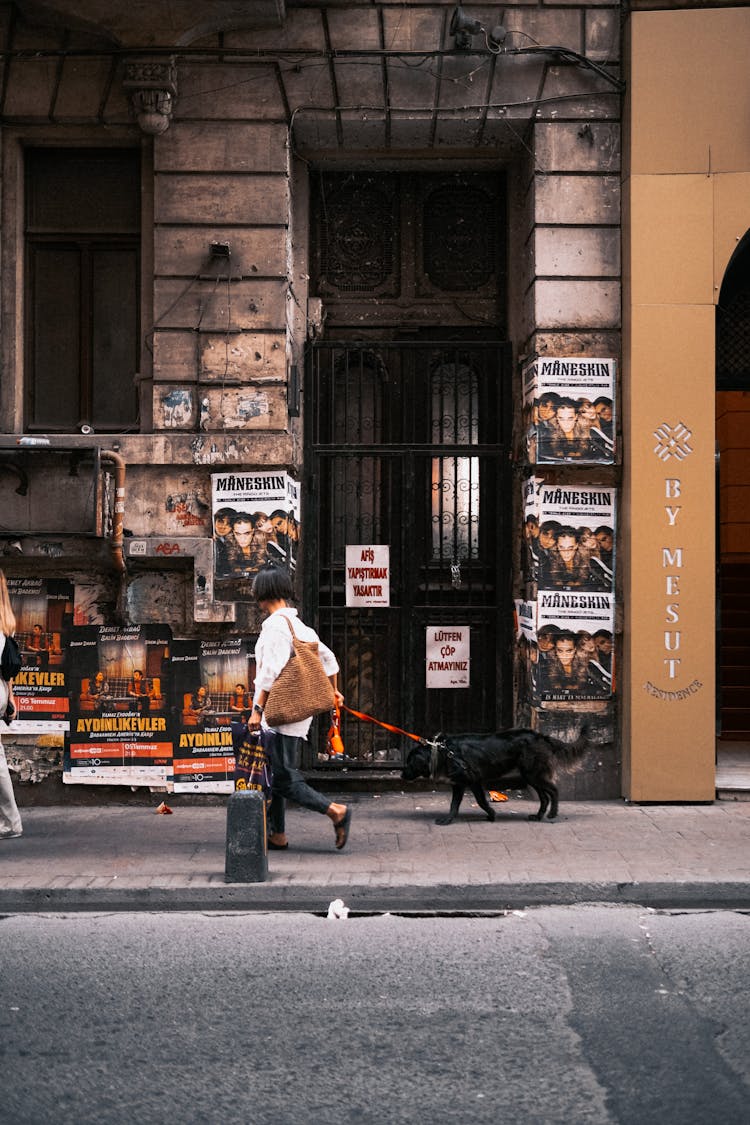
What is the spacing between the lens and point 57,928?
22.1 ft

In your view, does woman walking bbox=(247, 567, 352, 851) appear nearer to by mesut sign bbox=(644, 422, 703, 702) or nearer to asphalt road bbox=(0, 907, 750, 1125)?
asphalt road bbox=(0, 907, 750, 1125)

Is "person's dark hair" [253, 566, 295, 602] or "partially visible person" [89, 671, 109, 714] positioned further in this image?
"partially visible person" [89, 671, 109, 714]

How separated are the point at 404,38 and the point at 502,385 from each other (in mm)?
3046

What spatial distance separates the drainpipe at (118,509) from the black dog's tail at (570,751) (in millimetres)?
3796

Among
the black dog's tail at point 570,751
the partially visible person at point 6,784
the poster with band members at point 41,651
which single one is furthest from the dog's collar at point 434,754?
the poster with band members at point 41,651

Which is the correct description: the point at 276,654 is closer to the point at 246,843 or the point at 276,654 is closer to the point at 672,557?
the point at 246,843

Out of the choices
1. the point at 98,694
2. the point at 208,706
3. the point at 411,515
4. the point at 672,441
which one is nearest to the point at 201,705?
the point at 208,706

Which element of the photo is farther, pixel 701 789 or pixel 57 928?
pixel 701 789

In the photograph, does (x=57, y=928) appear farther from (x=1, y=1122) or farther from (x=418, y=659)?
(x=418, y=659)

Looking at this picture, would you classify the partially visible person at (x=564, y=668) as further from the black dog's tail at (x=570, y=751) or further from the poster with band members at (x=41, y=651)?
the poster with band members at (x=41, y=651)

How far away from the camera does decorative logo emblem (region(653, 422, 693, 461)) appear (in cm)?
998

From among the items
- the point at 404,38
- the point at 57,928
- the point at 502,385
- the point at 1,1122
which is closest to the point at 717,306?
the point at 502,385

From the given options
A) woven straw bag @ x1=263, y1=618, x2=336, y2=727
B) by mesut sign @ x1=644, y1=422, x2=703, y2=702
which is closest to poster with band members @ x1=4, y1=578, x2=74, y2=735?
woven straw bag @ x1=263, y1=618, x2=336, y2=727

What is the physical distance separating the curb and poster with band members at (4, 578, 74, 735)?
2986 mm
